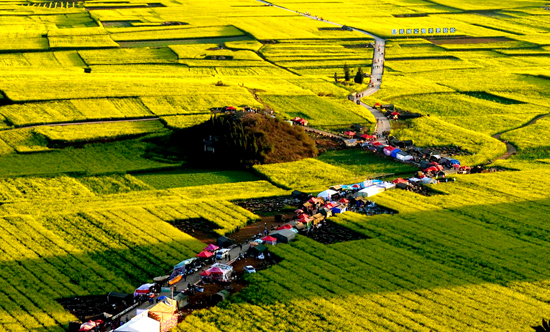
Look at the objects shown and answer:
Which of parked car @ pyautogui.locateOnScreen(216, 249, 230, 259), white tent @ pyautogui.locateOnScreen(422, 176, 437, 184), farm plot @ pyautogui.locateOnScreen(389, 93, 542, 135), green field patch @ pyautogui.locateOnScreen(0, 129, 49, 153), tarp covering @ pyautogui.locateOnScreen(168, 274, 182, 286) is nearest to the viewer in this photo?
tarp covering @ pyautogui.locateOnScreen(168, 274, 182, 286)

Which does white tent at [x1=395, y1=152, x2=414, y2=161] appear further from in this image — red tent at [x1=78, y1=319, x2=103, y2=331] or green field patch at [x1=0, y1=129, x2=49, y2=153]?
red tent at [x1=78, y1=319, x2=103, y2=331]

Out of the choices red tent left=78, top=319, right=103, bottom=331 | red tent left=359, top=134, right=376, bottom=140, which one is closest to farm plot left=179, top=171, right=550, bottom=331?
red tent left=78, top=319, right=103, bottom=331

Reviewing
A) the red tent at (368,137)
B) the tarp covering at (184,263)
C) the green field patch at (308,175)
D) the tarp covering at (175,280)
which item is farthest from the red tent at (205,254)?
the red tent at (368,137)

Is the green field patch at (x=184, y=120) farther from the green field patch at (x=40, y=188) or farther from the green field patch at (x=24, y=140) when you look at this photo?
the green field patch at (x=40, y=188)

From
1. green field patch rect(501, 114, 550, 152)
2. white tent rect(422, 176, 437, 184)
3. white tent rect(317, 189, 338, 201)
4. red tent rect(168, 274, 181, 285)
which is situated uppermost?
red tent rect(168, 274, 181, 285)

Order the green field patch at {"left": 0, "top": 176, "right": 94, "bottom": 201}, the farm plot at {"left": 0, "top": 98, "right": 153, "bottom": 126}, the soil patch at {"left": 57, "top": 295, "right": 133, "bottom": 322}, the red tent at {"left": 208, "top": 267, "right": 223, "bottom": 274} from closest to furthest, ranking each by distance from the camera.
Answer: the soil patch at {"left": 57, "top": 295, "right": 133, "bottom": 322}, the red tent at {"left": 208, "top": 267, "right": 223, "bottom": 274}, the green field patch at {"left": 0, "top": 176, "right": 94, "bottom": 201}, the farm plot at {"left": 0, "top": 98, "right": 153, "bottom": 126}

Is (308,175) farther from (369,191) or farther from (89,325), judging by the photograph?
(89,325)

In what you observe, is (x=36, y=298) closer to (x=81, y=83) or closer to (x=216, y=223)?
(x=216, y=223)
